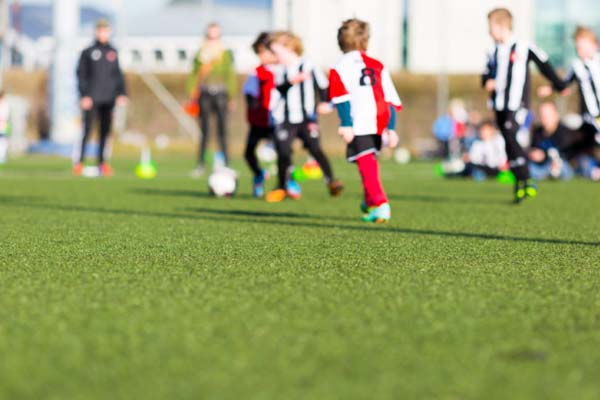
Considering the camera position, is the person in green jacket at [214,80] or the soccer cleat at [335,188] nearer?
the soccer cleat at [335,188]

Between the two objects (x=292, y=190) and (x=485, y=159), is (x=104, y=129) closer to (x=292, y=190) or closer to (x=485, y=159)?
(x=292, y=190)

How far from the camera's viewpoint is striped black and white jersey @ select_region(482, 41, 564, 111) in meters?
8.20

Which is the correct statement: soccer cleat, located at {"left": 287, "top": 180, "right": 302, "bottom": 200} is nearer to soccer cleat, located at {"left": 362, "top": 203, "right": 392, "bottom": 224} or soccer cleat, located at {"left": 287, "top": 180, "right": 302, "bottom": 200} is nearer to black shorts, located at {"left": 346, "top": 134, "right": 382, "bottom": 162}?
black shorts, located at {"left": 346, "top": 134, "right": 382, "bottom": 162}

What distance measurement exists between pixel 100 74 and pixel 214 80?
1.55 meters

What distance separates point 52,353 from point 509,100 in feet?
21.3

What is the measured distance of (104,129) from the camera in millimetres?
13297

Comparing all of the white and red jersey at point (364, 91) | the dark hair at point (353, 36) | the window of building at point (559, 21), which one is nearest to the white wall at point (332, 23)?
the window of building at point (559, 21)

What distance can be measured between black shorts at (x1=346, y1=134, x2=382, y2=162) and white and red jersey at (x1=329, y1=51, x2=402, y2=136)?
34 millimetres

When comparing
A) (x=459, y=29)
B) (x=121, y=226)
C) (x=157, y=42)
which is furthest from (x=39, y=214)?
(x=157, y=42)

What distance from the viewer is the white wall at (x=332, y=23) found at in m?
36.6

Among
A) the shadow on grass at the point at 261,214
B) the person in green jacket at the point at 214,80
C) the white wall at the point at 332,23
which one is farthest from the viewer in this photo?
the white wall at the point at 332,23

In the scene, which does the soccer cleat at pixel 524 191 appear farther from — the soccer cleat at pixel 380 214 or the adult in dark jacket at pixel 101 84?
the adult in dark jacket at pixel 101 84

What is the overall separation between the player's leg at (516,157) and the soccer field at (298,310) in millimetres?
2097

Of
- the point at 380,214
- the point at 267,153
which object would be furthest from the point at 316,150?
the point at 267,153
